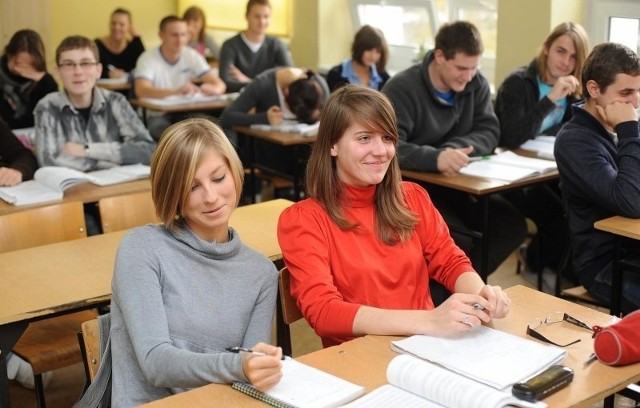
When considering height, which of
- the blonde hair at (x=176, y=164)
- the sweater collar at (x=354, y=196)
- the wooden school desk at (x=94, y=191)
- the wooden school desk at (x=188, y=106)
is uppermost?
the blonde hair at (x=176, y=164)

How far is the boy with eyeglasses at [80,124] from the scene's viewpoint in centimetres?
378

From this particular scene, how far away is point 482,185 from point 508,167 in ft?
1.01

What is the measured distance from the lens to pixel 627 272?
113 inches

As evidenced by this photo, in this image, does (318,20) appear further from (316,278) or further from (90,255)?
(316,278)

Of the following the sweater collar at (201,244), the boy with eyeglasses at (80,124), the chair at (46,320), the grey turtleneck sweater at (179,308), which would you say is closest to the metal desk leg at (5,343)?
the chair at (46,320)

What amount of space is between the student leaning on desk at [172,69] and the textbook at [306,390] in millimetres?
4634

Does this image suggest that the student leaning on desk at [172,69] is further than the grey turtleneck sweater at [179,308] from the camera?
Yes

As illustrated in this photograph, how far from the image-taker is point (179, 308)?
1.92m

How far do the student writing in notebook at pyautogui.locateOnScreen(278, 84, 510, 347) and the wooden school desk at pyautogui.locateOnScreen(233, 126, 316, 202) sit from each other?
2299mm

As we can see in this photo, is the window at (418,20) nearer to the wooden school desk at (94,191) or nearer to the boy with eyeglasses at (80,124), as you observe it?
the boy with eyeglasses at (80,124)

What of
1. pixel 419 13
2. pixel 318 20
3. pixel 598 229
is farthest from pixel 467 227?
pixel 318 20

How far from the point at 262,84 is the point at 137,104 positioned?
133 cm

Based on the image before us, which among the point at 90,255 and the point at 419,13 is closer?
the point at 90,255

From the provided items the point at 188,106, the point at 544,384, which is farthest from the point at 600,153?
the point at 188,106
